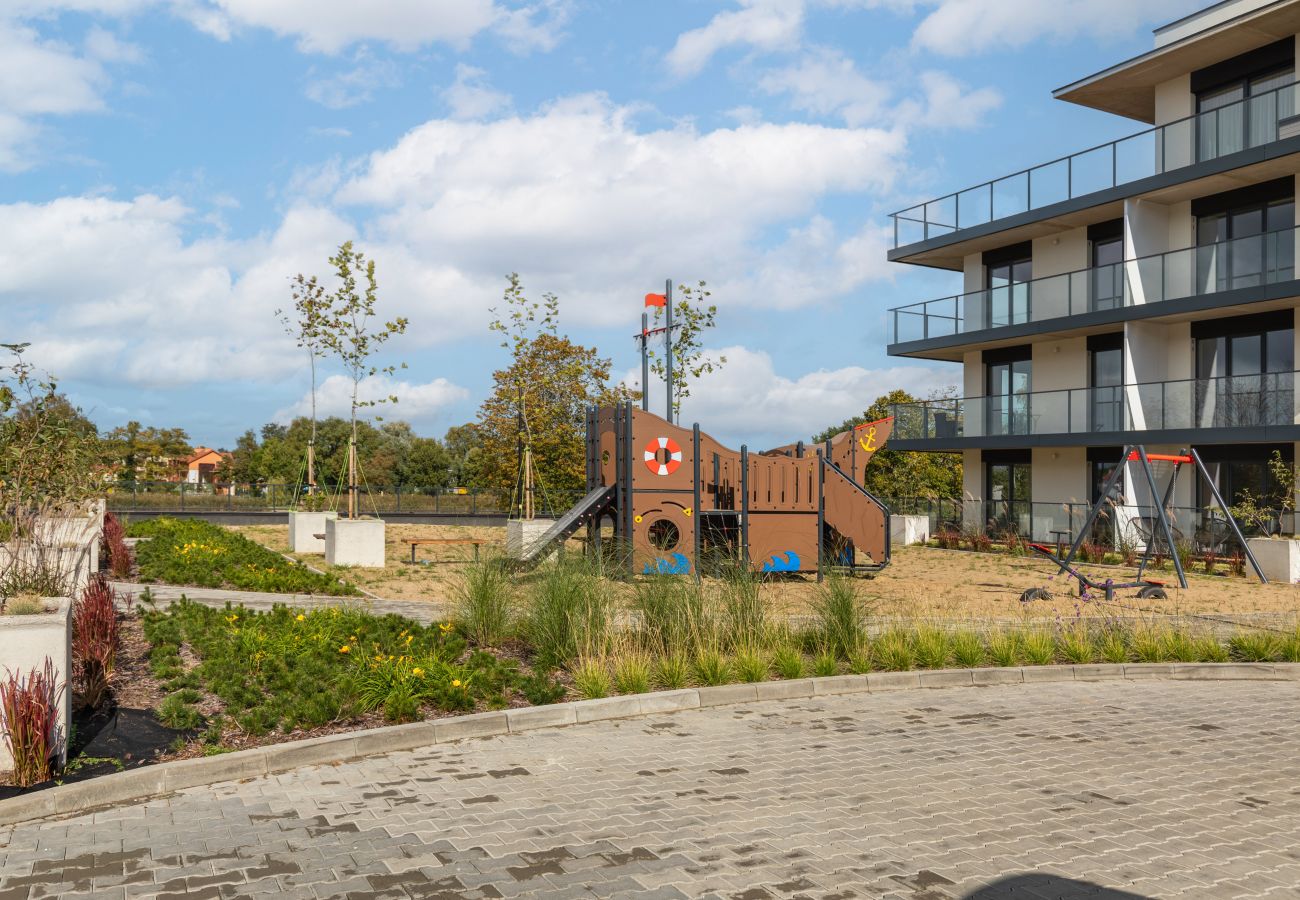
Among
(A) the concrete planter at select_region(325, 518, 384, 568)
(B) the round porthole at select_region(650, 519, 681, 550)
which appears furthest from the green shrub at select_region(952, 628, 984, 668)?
(A) the concrete planter at select_region(325, 518, 384, 568)

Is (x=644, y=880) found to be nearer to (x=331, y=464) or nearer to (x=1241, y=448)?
(x=1241, y=448)

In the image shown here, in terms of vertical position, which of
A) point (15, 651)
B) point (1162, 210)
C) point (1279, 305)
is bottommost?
point (15, 651)

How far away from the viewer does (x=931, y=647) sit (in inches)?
419

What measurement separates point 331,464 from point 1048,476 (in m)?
55.7

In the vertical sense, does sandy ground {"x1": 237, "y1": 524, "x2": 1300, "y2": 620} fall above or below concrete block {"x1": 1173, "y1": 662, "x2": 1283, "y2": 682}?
above

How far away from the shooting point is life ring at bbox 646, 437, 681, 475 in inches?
725

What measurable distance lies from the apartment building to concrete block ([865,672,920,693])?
17997 mm

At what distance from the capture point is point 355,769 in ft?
22.5

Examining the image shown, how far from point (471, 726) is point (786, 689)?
9.84 feet

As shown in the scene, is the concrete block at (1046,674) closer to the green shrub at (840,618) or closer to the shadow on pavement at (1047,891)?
the green shrub at (840,618)

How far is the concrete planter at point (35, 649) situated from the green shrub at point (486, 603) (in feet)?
14.3

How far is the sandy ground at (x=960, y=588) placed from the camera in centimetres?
1367

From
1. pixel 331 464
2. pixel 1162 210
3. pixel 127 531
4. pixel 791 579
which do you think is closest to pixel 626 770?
pixel 791 579

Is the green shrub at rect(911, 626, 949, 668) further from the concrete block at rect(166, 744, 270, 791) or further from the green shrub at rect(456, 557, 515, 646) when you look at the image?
the concrete block at rect(166, 744, 270, 791)
